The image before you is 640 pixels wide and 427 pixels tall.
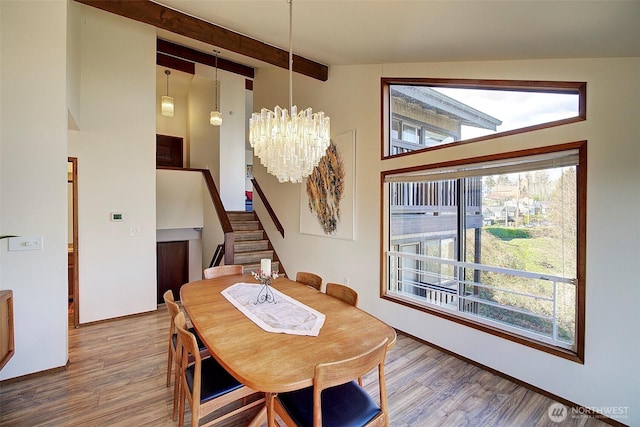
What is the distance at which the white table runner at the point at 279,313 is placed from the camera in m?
1.72

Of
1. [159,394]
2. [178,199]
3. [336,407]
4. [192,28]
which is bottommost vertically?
[159,394]

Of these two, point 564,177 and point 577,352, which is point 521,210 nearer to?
point 564,177

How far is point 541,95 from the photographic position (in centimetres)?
237

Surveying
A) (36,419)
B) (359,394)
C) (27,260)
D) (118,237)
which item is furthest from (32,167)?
(359,394)

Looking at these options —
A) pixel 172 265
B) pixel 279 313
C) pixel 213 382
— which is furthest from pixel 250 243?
pixel 213 382

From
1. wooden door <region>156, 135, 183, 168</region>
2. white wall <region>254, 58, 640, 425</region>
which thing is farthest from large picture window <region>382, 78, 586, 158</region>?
wooden door <region>156, 135, 183, 168</region>

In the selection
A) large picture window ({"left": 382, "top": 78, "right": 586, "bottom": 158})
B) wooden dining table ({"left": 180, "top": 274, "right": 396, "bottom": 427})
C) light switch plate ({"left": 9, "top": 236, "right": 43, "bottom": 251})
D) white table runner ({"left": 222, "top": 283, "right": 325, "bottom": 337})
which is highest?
large picture window ({"left": 382, "top": 78, "right": 586, "bottom": 158})

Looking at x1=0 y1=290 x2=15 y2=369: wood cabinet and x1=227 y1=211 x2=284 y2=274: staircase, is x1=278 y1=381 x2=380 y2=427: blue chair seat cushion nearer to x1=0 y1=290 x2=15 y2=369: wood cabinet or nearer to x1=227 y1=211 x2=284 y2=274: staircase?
x1=0 y1=290 x2=15 y2=369: wood cabinet

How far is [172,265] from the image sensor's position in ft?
18.9

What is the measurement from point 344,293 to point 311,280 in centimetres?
57

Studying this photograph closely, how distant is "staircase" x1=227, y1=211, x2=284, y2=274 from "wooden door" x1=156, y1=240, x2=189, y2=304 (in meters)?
1.21

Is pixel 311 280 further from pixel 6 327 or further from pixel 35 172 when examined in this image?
pixel 35 172

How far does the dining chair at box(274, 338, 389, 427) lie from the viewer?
3.97 ft

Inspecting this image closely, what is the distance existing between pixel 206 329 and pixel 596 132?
2993 millimetres
